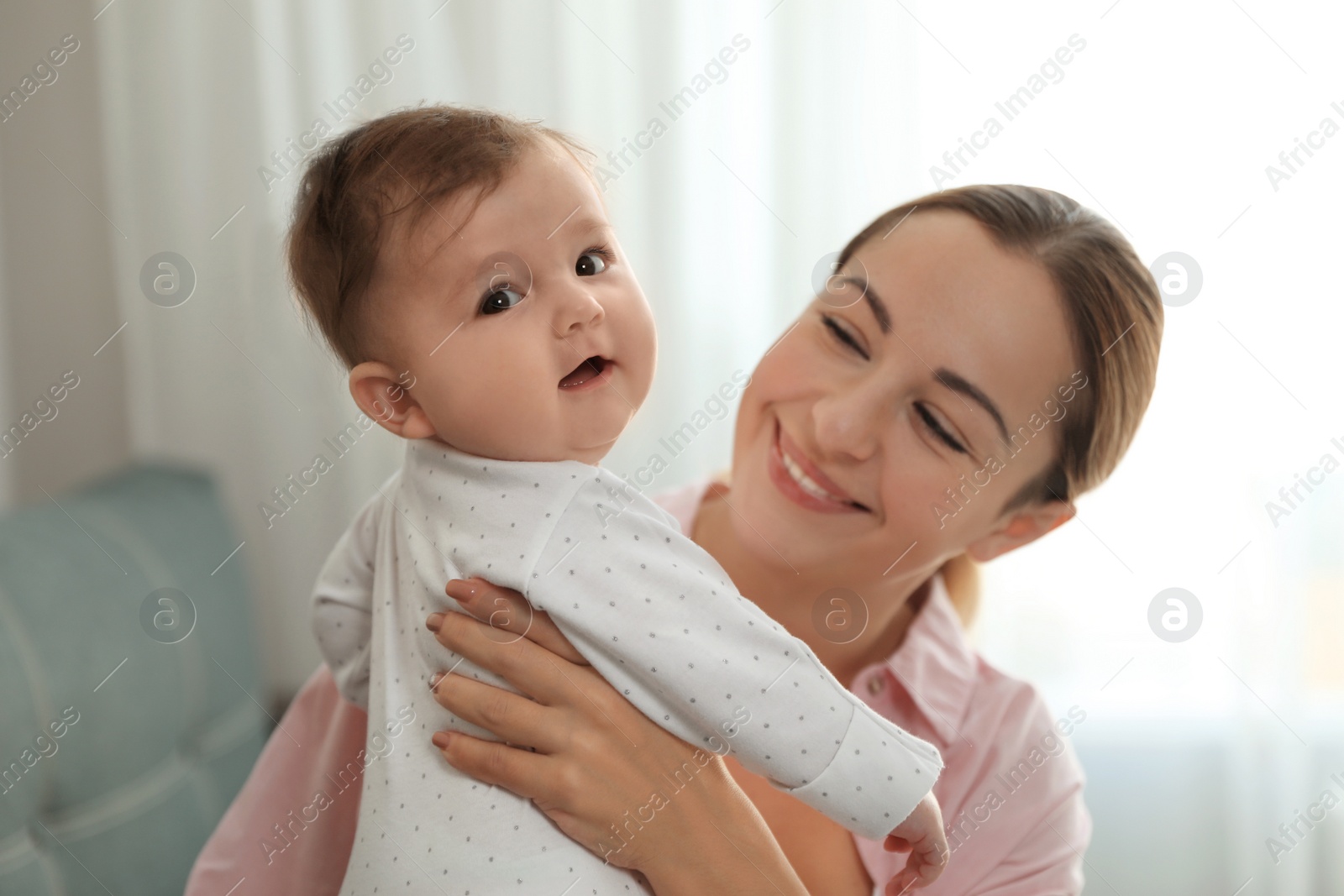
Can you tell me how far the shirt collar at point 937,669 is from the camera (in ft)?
3.83

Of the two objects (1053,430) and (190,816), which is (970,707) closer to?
(1053,430)

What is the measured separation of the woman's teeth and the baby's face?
0.34 meters

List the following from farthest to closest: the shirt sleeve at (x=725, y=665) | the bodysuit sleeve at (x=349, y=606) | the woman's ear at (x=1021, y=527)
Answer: the woman's ear at (x=1021, y=527) < the bodysuit sleeve at (x=349, y=606) < the shirt sleeve at (x=725, y=665)

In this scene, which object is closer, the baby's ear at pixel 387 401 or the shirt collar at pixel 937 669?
the baby's ear at pixel 387 401

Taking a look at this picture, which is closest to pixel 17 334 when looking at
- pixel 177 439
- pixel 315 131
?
pixel 177 439

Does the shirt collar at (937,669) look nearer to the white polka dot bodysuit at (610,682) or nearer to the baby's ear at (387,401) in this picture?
the white polka dot bodysuit at (610,682)

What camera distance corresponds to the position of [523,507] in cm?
75

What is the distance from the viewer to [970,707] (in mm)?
1205

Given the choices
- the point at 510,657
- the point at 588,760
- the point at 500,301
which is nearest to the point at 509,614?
the point at 510,657

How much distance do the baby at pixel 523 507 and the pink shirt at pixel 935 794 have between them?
340 millimetres

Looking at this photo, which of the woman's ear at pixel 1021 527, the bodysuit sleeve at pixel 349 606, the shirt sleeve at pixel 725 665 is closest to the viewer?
the shirt sleeve at pixel 725 665

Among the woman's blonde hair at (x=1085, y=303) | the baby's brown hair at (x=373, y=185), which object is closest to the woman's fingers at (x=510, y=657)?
the baby's brown hair at (x=373, y=185)

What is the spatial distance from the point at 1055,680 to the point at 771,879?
109cm

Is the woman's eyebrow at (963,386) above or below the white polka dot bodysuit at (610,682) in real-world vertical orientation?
above
